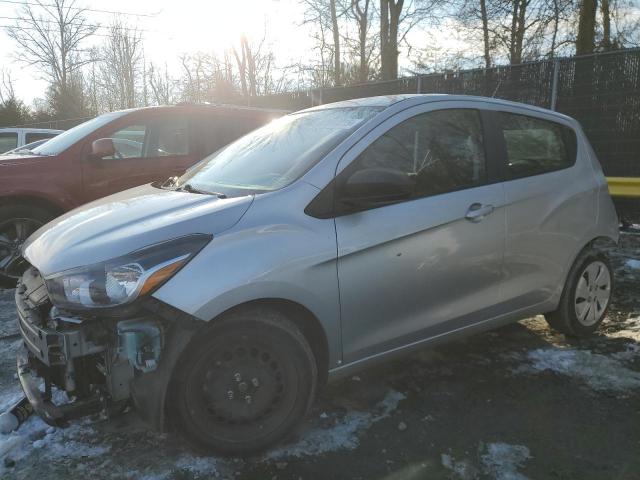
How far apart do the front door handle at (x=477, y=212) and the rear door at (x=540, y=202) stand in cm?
20

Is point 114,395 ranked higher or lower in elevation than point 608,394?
higher

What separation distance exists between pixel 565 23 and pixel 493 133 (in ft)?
65.0

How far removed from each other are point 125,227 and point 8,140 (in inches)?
413

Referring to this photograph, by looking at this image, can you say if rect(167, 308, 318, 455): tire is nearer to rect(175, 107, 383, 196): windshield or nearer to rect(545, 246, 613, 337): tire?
rect(175, 107, 383, 196): windshield

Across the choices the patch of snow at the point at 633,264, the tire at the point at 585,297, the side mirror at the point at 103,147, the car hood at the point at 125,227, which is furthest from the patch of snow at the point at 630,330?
the side mirror at the point at 103,147

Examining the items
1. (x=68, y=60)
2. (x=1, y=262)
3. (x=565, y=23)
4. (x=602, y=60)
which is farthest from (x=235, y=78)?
(x=1, y=262)

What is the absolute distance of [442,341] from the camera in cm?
312

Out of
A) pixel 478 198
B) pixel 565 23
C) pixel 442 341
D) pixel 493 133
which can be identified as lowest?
pixel 442 341

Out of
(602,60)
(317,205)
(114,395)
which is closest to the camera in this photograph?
(114,395)

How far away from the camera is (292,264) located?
8.04ft

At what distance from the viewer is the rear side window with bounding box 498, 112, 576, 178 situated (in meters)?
3.45

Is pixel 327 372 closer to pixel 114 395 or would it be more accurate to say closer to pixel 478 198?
pixel 114 395

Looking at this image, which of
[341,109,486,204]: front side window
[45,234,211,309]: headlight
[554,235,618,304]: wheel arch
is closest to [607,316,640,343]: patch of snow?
[554,235,618,304]: wheel arch

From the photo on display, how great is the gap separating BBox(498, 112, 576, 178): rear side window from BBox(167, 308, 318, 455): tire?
6.03 feet
